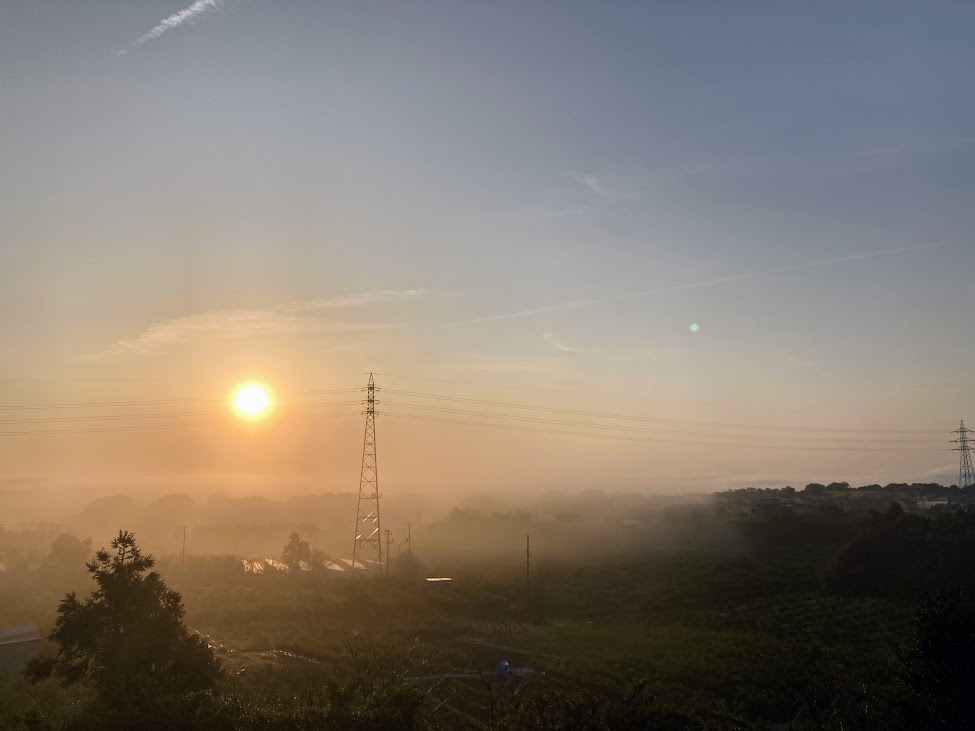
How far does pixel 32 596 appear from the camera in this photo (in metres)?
58.6

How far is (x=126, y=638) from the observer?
2370 centimetres

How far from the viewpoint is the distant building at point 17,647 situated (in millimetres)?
32938

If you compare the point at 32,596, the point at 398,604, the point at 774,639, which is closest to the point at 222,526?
the point at 32,596

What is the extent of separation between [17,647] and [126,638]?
15.3 metres

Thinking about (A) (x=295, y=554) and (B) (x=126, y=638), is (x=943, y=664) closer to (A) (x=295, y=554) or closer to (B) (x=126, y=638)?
(B) (x=126, y=638)

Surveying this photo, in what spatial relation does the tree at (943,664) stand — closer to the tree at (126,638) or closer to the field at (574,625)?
the field at (574,625)

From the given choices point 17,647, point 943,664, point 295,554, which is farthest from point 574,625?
point 295,554

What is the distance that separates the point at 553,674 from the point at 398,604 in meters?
23.6

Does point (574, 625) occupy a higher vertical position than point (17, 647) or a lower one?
lower

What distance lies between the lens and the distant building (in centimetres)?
3294

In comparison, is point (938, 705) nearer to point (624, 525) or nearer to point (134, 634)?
point (134, 634)

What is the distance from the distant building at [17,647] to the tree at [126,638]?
12.2 m

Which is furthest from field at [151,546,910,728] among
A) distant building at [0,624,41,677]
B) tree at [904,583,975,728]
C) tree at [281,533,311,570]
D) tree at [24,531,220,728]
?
distant building at [0,624,41,677]

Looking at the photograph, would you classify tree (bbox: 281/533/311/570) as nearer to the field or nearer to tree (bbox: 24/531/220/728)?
the field
